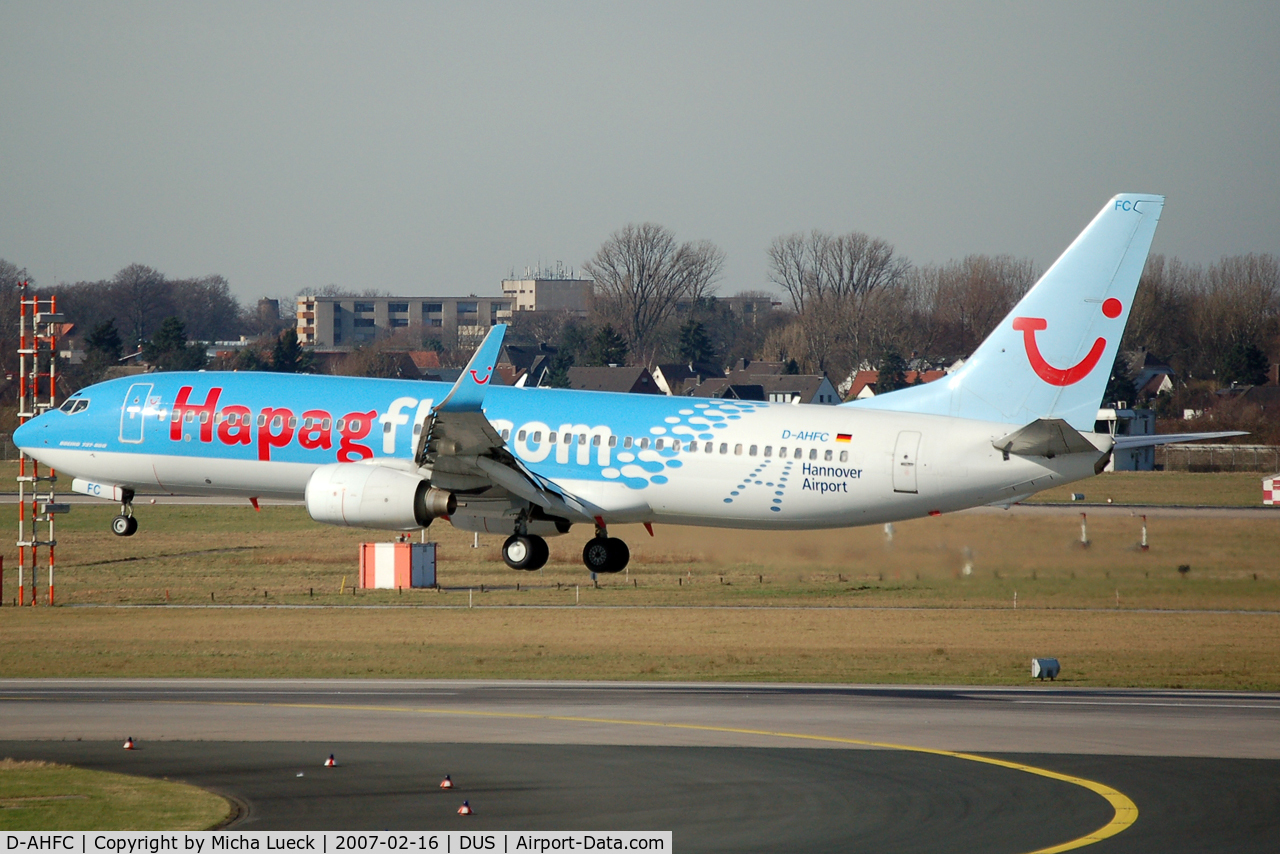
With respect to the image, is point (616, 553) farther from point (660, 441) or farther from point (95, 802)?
point (95, 802)

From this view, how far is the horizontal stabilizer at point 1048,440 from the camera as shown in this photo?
122 ft

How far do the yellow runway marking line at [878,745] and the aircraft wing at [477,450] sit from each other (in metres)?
6.22

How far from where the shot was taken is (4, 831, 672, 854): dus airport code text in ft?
77.1

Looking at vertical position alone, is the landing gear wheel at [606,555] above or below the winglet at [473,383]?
below

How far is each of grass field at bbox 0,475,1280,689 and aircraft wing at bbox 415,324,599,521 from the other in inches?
196

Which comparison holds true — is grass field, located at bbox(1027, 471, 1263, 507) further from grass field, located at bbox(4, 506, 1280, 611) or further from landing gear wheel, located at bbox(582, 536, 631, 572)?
landing gear wheel, located at bbox(582, 536, 631, 572)

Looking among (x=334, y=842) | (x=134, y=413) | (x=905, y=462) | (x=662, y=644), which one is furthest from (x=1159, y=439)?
(x=134, y=413)

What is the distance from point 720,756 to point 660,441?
36.2 feet

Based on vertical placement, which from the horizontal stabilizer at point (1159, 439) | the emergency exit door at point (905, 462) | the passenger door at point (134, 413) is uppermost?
the passenger door at point (134, 413)

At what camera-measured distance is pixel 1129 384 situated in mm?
156125

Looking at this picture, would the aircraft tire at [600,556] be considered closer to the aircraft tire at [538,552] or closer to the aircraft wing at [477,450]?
the aircraft wing at [477,450]

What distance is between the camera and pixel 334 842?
2406 cm

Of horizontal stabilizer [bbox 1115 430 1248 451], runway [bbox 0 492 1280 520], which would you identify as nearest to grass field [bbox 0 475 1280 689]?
runway [bbox 0 492 1280 520]

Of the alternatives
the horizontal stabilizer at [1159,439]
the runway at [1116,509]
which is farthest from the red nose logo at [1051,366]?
the runway at [1116,509]
